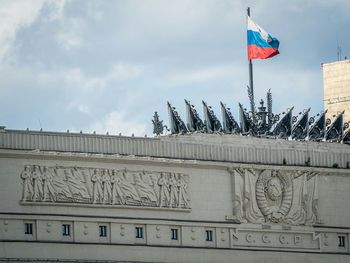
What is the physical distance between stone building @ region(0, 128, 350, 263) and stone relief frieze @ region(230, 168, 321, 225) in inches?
2.0

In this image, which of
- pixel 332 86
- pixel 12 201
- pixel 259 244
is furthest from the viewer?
pixel 332 86

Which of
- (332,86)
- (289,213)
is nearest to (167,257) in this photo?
(289,213)

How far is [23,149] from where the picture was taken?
90.6 m

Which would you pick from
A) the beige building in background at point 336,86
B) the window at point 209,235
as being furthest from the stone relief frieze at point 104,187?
the beige building in background at point 336,86

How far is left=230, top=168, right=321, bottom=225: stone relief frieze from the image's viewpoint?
96.9m

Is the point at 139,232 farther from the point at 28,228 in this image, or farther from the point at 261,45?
the point at 261,45

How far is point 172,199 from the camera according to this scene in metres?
94.8

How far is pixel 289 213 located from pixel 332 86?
1877cm

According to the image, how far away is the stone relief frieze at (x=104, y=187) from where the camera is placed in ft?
299

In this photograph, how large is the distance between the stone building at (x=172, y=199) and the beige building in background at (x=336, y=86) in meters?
13.9

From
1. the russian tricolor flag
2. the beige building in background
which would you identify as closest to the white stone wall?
the russian tricolor flag

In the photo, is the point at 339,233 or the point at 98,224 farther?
the point at 339,233

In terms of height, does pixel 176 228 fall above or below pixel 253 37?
below

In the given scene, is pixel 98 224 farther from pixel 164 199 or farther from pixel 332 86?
pixel 332 86
